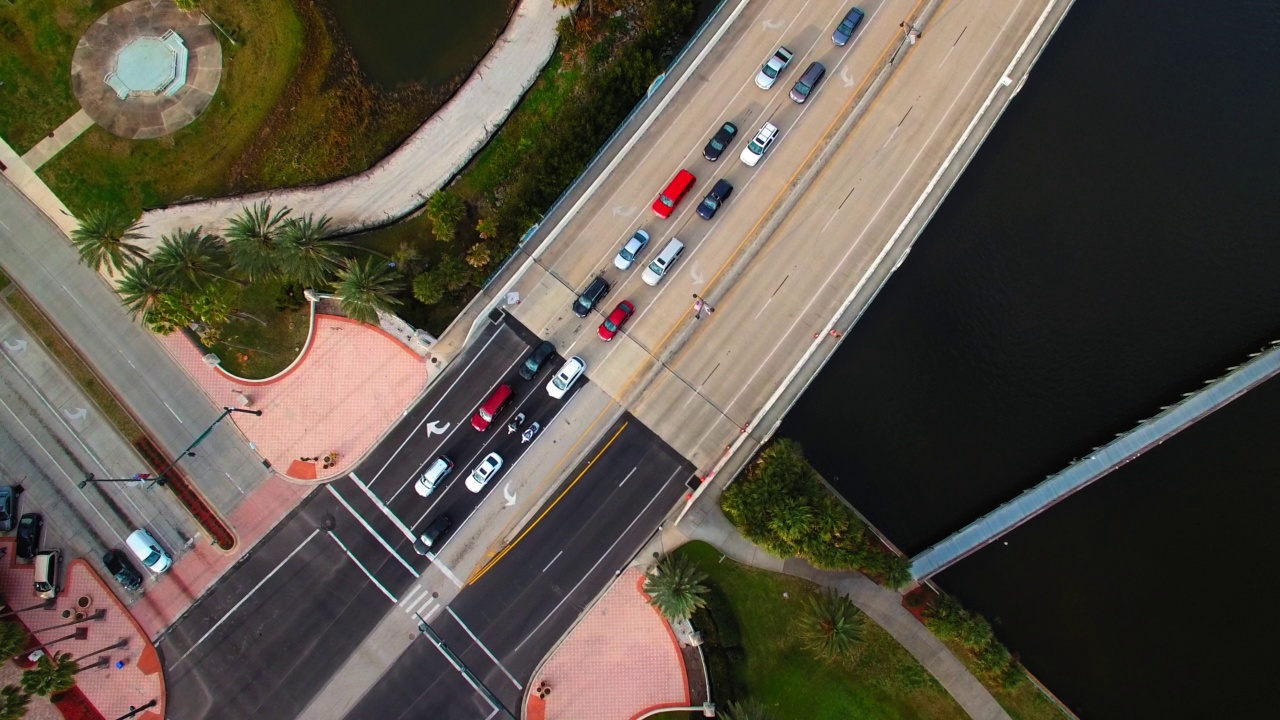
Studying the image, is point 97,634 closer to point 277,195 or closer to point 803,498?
point 277,195

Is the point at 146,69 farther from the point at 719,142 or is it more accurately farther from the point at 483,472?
the point at 719,142

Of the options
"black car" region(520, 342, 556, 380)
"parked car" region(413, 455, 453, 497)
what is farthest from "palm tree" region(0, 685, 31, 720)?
"black car" region(520, 342, 556, 380)

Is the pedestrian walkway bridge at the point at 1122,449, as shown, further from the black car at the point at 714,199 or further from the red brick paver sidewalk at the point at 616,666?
the black car at the point at 714,199

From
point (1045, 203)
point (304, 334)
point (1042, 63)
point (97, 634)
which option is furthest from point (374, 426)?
point (1042, 63)

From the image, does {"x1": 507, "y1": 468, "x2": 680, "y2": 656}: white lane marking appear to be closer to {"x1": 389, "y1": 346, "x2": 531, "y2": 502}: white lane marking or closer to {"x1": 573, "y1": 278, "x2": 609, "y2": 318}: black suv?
{"x1": 389, "y1": 346, "x2": 531, "y2": 502}: white lane marking

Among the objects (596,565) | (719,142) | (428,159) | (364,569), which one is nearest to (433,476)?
(364,569)

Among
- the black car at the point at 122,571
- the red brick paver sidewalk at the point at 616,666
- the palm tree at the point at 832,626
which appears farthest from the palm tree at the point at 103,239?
the palm tree at the point at 832,626
